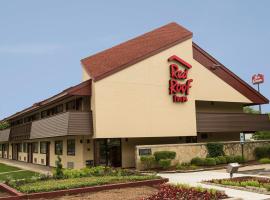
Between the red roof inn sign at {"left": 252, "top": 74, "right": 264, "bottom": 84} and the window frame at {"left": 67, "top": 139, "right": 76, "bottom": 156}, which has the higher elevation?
the red roof inn sign at {"left": 252, "top": 74, "right": 264, "bottom": 84}

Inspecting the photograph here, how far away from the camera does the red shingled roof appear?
3102cm

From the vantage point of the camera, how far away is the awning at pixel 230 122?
36.6 meters

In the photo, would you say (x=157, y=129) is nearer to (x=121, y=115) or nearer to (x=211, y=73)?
(x=121, y=115)

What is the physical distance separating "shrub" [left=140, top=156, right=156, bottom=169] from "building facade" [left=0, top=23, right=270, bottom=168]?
8.52 ft

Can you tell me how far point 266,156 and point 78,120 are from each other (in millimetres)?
19142

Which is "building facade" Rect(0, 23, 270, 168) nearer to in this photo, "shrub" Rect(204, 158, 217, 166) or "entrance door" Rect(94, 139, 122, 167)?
"entrance door" Rect(94, 139, 122, 167)

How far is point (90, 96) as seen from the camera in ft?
101

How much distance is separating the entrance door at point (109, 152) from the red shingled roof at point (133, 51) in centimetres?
639

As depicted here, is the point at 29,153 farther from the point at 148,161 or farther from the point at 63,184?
the point at 63,184

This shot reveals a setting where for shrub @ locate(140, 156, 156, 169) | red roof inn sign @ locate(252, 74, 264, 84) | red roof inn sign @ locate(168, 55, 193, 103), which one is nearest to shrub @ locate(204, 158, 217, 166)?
shrub @ locate(140, 156, 156, 169)

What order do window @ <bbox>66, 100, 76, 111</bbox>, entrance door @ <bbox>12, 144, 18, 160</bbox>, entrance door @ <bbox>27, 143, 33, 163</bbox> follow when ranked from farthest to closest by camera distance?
entrance door @ <bbox>12, 144, 18, 160</bbox>, entrance door @ <bbox>27, 143, 33, 163</bbox>, window @ <bbox>66, 100, 76, 111</bbox>

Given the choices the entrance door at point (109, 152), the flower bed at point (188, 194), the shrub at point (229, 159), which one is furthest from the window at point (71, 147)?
the flower bed at point (188, 194)

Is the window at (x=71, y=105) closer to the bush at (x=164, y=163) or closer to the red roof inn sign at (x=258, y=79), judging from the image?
the bush at (x=164, y=163)

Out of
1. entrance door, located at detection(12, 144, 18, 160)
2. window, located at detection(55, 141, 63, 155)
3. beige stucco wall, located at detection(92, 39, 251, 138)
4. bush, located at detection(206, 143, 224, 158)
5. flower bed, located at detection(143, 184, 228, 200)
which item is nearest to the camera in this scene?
flower bed, located at detection(143, 184, 228, 200)
